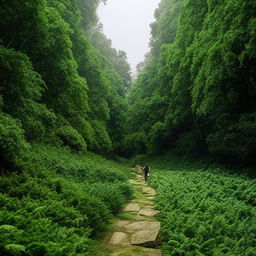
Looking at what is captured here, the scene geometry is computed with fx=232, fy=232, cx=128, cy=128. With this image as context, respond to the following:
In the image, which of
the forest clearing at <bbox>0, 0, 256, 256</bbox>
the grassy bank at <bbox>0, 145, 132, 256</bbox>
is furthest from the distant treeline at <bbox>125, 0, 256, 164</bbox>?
the grassy bank at <bbox>0, 145, 132, 256</bbox>

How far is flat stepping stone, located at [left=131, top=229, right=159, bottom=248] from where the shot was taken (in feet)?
19.5

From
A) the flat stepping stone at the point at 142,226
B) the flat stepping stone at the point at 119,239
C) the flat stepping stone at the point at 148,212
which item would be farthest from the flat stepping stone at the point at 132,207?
the flat stepping stone at the point at 119,239

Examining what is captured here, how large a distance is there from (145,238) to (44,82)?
9.56m

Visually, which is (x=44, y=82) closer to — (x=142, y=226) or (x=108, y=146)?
(x=142, y=226)

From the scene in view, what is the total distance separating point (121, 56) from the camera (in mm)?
53812

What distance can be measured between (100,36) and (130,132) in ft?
69.8

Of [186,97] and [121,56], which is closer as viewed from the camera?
[186,97]

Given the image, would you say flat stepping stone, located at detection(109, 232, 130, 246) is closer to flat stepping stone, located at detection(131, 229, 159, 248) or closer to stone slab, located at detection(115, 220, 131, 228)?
flat stepping stone, located at detection(131, 229, 159, 248)

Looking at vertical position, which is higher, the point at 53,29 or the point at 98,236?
the point at 53,29

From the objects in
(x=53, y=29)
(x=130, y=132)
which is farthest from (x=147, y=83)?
(x=53, y=29)

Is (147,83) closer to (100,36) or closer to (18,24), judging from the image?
(100,36)

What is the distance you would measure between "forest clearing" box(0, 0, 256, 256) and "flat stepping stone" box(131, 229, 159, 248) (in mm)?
34

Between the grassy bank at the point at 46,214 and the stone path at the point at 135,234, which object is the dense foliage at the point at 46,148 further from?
the stone path at the point at 135,234

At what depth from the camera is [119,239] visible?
6258 millimetres
